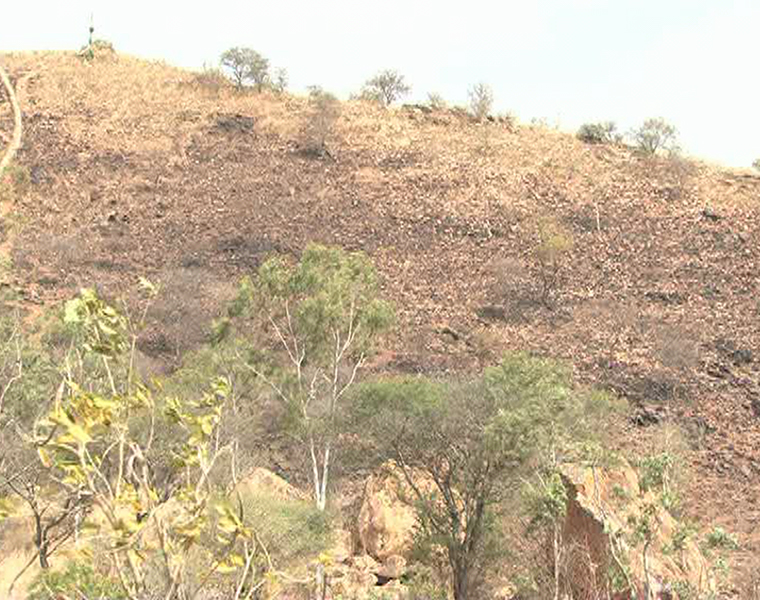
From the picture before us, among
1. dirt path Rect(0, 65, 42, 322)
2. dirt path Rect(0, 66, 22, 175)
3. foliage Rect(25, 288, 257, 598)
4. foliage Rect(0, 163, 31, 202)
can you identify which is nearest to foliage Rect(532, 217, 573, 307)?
dirt path Rect(0, 65, 42, 322)

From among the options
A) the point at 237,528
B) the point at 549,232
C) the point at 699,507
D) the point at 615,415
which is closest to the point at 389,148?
the point at 549,232

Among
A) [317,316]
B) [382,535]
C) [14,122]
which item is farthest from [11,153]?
[382,535]

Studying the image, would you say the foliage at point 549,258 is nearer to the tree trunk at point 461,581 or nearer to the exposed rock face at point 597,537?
the tree trunk at point 461,581

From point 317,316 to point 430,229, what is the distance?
1728cm

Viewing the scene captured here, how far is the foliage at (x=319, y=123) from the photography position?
140 ft

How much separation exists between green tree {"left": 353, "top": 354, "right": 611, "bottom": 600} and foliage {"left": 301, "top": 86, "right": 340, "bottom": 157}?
2737cm

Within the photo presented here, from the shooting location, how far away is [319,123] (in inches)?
1731

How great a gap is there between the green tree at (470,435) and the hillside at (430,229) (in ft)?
26.8

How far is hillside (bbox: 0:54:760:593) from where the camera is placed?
93.6ft

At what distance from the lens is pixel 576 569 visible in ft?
44.8

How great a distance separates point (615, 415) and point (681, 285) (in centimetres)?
1096

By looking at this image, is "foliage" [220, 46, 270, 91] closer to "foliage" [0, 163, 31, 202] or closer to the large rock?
"foliage" [0, 163, 31, 202]

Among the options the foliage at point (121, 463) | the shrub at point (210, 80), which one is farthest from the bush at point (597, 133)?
the foliage at point (121, 463)

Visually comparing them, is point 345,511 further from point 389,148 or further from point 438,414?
point 389,148
